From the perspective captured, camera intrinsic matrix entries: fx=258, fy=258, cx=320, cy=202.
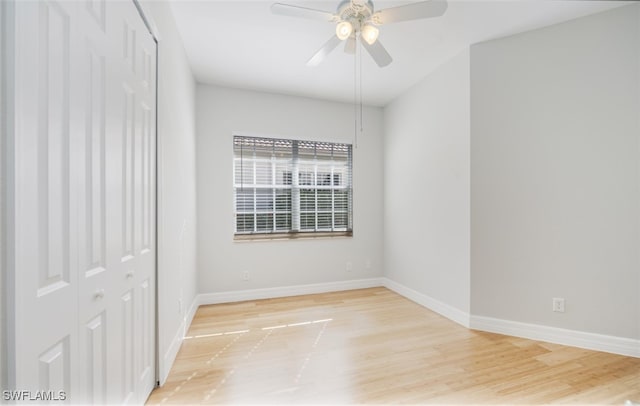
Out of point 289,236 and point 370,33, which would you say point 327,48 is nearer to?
point 370,33

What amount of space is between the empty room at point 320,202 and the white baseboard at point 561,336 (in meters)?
0.01

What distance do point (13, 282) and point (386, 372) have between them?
2.09 meters

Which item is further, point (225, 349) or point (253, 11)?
point (225, 349)

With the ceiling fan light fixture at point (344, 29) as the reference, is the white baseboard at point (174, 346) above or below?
below

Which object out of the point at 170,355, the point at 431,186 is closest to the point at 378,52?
the point at 431,186

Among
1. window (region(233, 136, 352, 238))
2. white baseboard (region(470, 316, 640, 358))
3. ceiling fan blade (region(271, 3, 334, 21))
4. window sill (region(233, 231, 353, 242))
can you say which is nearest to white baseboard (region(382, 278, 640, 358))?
white baseboard (region(470, 316, 640, 358))

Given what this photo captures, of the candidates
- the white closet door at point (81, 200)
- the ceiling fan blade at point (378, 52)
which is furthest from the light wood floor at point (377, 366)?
the ceiling fan blade at point (378, 52)

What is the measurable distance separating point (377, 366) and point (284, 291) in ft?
6.04

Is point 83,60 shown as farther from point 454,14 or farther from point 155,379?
point 454,14

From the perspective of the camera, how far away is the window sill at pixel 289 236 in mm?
3484

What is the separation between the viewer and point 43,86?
0.80 metres

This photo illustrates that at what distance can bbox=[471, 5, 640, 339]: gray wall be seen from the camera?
211cm

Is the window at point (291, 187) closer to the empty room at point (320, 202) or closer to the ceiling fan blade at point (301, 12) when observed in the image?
the empty room at point (320, 202)

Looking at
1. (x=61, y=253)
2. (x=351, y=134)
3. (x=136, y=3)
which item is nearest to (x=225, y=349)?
(x=61, y=253)
